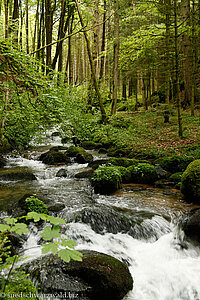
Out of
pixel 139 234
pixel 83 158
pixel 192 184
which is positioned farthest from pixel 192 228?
pixel 83 158

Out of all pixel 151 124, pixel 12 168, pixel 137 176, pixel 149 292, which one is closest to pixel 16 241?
pixel 149 292

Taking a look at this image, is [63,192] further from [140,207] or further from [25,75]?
[25,75]

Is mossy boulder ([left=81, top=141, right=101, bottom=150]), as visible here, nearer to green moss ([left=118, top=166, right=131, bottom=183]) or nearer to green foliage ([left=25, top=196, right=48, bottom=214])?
green moss ([left=118, top=166, right=131, bottom=183])

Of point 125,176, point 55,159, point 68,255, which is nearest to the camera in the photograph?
point 68,255

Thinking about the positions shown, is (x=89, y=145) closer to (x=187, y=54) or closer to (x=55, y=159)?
(x=55, y=159)

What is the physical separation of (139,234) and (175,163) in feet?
16.3

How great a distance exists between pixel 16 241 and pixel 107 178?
12.0 feet

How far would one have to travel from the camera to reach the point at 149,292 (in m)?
3.49

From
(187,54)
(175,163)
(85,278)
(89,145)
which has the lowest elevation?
(85,278)

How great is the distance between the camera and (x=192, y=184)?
6285 mm

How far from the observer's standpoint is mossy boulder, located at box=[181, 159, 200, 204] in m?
6.22

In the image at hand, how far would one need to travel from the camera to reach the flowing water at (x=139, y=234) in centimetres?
366

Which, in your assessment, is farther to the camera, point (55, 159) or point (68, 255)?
point (55, 159)

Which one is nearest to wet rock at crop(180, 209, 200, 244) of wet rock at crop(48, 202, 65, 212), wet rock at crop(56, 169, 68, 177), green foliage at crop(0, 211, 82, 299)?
wet rock at crop(48, 202, 65, 212)
